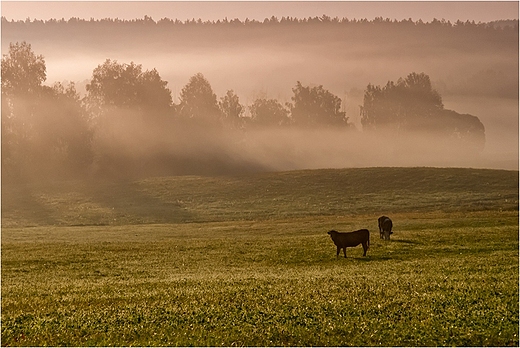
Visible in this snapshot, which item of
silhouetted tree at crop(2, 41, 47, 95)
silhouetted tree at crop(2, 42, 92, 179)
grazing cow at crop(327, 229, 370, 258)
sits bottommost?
grazing cow at crop(327, 229, 370, 258)

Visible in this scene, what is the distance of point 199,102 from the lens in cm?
17538

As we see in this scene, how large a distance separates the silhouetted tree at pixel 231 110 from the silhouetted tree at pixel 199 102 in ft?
45.5

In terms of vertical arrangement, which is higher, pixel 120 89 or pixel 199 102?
pixel 120 89

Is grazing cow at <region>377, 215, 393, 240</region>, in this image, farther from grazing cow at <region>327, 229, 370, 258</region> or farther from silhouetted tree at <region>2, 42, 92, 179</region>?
silhouetted tree at <region>2, 42, 92, 179</region>

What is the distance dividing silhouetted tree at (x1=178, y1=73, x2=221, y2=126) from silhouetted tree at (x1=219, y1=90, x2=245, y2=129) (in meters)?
13.9

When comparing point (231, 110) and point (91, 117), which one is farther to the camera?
point (231, 110)

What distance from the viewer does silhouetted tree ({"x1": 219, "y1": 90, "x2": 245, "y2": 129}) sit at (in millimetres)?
190000

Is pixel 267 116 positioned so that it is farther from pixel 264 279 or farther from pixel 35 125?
pixel 264 279

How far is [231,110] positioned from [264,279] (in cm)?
15993

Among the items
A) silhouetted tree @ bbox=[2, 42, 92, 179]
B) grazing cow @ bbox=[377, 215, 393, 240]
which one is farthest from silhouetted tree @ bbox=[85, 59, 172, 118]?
grazing cow @ bbox=[377, 215, 393, 240]

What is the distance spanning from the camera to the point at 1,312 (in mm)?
27234

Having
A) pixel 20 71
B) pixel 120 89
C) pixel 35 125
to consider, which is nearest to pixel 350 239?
pixel 35 125

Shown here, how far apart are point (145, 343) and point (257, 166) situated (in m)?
154

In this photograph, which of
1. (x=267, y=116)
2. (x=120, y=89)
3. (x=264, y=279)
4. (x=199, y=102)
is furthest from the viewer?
(x=267, y=116)
